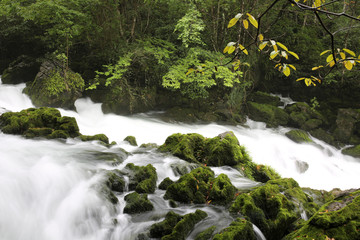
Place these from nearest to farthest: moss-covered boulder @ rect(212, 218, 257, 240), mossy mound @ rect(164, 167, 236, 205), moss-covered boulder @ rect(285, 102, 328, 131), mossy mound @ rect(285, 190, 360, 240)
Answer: mossy mound @ rect(285, 190, 360, 240) < moss-covered boulder @ rect(212, 218, 257, 240) < mossy mound @ rect(164, 167, 236, 205) < moss-covered boulder @ rect(285, 102, 328, 131)

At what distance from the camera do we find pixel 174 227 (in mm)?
3877

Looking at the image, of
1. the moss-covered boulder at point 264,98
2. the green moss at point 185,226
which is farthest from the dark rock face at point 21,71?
the moss-covered boulder at point 264,98

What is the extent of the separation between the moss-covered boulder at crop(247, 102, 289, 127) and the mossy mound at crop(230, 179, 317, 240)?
32.1ft

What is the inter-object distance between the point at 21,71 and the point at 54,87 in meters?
2.71

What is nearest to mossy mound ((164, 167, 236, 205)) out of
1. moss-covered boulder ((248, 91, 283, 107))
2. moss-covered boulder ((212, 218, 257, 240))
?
moss-covered boulder ((212, 218, 257, 240))

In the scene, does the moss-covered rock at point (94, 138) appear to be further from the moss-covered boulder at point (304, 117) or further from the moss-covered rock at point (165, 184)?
the moss-covered boulder at point (304, 117)

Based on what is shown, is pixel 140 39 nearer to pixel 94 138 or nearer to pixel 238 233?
pixel 94 138

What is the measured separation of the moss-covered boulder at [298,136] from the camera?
1266cm

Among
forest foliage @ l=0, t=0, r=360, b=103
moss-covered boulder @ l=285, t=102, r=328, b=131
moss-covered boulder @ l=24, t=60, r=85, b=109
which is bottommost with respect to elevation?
moss-covered boulder @ l=285, t=102, r=328, b=131

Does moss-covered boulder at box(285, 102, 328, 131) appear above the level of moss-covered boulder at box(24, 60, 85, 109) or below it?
below

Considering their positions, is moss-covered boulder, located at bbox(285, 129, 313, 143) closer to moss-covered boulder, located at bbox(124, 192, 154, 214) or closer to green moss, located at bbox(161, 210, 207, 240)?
green moss, located at bbox(161, 210, 207, 240)

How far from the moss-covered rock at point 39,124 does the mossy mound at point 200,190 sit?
4328mm

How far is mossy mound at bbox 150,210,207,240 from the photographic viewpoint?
3.77 m

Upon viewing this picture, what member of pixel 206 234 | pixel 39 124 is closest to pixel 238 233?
pixel 206 234
